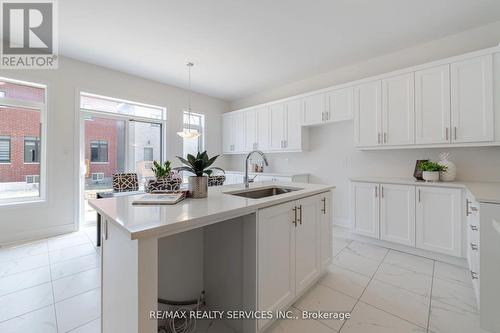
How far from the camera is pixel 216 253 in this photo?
159 cm

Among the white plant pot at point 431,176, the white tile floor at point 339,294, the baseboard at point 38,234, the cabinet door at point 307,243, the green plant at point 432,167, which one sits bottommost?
the white tile floor at point 339,294

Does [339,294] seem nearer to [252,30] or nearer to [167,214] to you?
[167,214]

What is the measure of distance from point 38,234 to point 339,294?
4.20m

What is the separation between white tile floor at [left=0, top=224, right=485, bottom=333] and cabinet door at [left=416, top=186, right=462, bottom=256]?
215mm

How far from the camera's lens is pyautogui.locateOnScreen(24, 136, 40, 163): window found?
3203 millimetres

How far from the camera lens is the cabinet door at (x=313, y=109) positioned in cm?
370

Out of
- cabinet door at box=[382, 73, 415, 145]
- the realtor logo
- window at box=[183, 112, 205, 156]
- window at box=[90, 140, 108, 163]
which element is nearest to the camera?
the realtor logo

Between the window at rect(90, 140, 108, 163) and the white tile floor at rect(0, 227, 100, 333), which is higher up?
the window at rect(90, 140, 108, 163)

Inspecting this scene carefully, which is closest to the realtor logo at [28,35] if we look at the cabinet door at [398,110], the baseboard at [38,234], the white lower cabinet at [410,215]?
the baseboard at [38,234]

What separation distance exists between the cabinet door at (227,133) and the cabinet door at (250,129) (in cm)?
57

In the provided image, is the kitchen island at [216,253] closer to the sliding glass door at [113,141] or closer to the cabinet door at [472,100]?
Result: the cabinet door at [472,100]

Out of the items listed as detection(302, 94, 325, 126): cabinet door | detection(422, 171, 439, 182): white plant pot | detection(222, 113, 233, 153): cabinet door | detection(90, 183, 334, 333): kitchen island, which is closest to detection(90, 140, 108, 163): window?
detection(222, 113, 233, 153): cabinet door

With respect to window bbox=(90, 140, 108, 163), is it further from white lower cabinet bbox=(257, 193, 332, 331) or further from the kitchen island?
white lower cabinet bbox=(257, 193, 332, 331)

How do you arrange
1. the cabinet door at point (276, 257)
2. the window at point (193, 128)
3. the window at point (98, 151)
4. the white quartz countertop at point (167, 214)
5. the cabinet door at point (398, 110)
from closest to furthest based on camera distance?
the white quartz countertop at point (167, 214)
the cabinet door at point (276, 257)
the cabinet door at point (398, 110)
the window at point (98, 151)
the window at point (193, 128)
